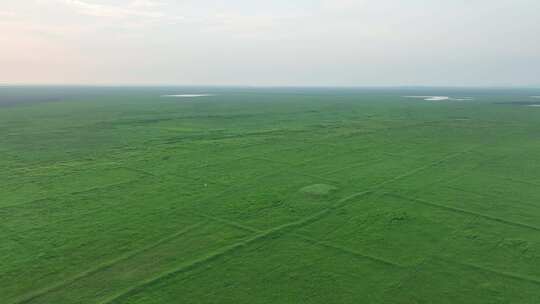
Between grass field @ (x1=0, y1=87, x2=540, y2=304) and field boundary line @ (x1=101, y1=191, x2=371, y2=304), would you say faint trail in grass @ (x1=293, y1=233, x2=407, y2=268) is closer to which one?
grass field @ (x1=0, y1=87, x2=540, y2=304)

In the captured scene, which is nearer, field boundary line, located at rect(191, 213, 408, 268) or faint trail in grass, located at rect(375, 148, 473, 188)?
field boundary line, located at rect(191, 213, 408, 268)

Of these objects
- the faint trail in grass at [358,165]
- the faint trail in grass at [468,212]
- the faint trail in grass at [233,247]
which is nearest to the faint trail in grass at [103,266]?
the faint trail in grass at [233,247]

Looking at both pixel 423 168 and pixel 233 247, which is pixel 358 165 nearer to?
pixel 423 168

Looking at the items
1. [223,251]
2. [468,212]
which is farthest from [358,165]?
[223,251]

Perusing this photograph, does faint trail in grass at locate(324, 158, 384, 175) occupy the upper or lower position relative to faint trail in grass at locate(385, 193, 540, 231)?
upper

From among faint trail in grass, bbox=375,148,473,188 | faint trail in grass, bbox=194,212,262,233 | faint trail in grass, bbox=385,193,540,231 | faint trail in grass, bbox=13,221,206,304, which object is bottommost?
faint trail in grass, bbox=13,221,206,304

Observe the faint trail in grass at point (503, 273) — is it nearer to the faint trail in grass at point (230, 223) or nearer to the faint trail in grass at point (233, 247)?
the faint trail in grass at point (233, 247)

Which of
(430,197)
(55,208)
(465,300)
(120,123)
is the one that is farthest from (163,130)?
(465,300)

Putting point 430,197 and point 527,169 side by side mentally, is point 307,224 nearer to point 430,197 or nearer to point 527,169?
point 430,197

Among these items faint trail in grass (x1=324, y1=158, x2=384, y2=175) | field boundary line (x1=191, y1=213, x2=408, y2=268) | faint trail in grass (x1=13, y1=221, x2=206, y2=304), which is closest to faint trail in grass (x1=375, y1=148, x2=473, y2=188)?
faint trail in grass (x1=324, y1=158, x2=384, y2=175)
